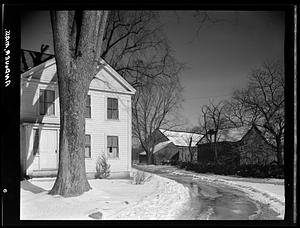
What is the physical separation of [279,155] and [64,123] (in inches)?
94.5

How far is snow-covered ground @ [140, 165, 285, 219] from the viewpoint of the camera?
338 centimetres

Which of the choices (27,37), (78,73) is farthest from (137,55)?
(27,37)

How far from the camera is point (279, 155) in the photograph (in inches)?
131

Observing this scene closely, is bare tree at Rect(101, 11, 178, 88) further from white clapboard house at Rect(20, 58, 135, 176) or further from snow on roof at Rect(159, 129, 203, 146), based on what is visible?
snow on roof at Rect(159, 129, 203, 146)

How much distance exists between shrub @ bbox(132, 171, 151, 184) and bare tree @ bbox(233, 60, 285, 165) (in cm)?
134

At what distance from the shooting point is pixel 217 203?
11.2 feet

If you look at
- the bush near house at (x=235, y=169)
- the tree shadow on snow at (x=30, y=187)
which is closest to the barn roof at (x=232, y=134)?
the bush near house at (x=235, y=169)

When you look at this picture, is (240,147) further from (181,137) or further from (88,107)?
(88,107)

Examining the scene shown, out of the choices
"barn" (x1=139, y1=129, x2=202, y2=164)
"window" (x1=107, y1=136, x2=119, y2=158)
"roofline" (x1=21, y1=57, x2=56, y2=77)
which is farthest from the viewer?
"window" (x1=107, y1=136, x2=119, y2=158)

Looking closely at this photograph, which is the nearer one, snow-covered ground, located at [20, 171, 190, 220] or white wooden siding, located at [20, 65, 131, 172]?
snow-covered ground, located at [20, 171, 190, 220]

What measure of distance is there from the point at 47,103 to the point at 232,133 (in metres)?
2.13

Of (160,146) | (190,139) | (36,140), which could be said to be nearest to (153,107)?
(160,146)

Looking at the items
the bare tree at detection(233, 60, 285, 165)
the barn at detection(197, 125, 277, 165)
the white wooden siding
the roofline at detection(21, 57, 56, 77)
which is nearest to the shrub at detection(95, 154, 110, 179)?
the white wooden siding
